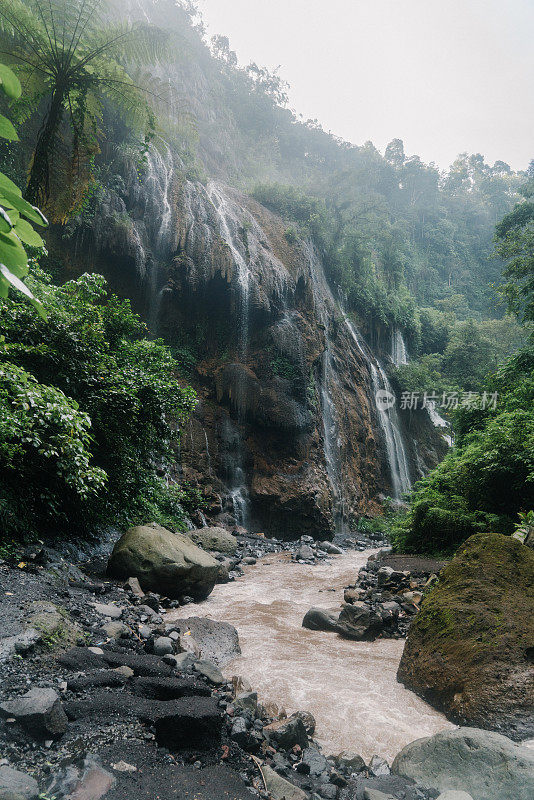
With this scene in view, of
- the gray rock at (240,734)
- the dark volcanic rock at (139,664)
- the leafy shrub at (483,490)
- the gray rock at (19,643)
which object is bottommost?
the dark volcanic rock at (139,664)

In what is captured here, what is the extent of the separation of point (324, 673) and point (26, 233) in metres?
4.77

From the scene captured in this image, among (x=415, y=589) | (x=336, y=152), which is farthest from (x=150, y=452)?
(x=336, y=152)

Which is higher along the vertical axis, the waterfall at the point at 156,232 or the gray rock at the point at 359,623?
the waterfall at the point at 156,232

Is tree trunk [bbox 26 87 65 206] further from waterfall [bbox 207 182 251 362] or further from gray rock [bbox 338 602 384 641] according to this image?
waterfall [bbox 207 182 251 362]

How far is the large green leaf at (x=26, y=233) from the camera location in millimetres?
710

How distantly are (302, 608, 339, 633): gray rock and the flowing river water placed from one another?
4.6 inches

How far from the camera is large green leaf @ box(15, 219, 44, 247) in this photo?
2.33 ft

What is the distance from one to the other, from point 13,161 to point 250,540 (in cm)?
1367

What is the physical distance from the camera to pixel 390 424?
2361cm

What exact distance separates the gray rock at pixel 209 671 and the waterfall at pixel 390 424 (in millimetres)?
19194

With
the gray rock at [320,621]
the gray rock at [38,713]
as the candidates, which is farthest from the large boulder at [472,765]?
the gray rock at [320,621]

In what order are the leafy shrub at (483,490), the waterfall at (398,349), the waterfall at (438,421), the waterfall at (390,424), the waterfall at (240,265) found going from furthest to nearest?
the waterfall at (398,349) < the waterfall at (438,421) < the waterfall at (390,424) < the waterfall at (240,265) < the leafy shrub at (483,490)

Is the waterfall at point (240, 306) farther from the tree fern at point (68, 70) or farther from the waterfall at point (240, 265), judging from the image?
the tree fern at point (68, 70)

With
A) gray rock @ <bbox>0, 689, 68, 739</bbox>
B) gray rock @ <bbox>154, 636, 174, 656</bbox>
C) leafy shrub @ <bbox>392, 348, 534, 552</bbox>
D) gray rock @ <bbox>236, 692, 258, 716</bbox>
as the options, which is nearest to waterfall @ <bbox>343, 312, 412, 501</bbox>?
leafy shrub @ <bbox>392, 348, 534, 552</bbox>
